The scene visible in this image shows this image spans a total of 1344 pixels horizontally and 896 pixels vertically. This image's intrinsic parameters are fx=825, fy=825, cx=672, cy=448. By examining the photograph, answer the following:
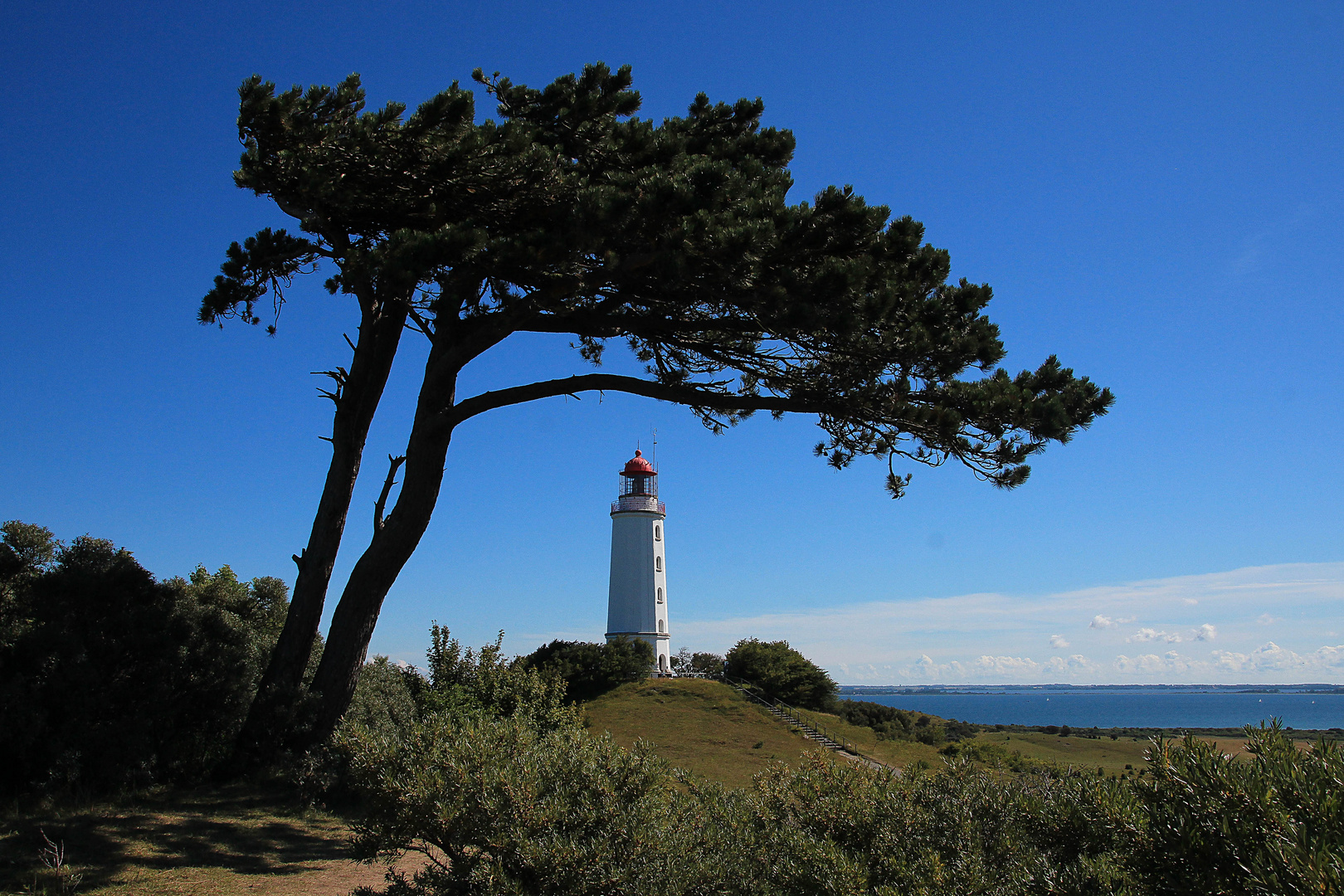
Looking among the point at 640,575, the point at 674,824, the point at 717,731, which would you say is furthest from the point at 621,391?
the point at 640,575

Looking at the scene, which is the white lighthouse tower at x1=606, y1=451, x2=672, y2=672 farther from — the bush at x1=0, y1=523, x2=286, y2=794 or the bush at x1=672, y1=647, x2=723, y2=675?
the bush at x1=0, y1=523, x2=286, y2=794

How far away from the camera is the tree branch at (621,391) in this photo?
10703mm

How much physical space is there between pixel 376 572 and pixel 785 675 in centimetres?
2911

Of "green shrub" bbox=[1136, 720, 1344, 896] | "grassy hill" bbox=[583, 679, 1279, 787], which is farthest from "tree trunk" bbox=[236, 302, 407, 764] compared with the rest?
"grassy hill" bbox=[583, 679, 1279, 787]

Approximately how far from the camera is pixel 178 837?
8.31 meters

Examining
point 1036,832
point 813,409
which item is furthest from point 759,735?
point 1036,832

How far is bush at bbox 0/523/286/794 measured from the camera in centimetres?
917

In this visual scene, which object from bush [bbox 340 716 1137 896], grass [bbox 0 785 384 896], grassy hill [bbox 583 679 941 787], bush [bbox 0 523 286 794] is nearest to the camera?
bush [bbox 340 716 1137 896]

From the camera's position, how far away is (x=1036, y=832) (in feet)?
15.0

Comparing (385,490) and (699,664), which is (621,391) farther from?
(699,664)

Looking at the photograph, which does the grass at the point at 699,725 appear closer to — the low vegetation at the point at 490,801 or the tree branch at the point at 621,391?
the low vegetation at the point at 490,801

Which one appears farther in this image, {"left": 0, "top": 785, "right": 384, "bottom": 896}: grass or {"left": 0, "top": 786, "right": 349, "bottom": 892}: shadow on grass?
{"left": 0, "top": 786, "right": 349, "bottom": 892}: shadow on grass

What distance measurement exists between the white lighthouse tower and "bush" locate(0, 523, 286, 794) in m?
28.4

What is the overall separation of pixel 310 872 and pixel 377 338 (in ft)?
23.6
